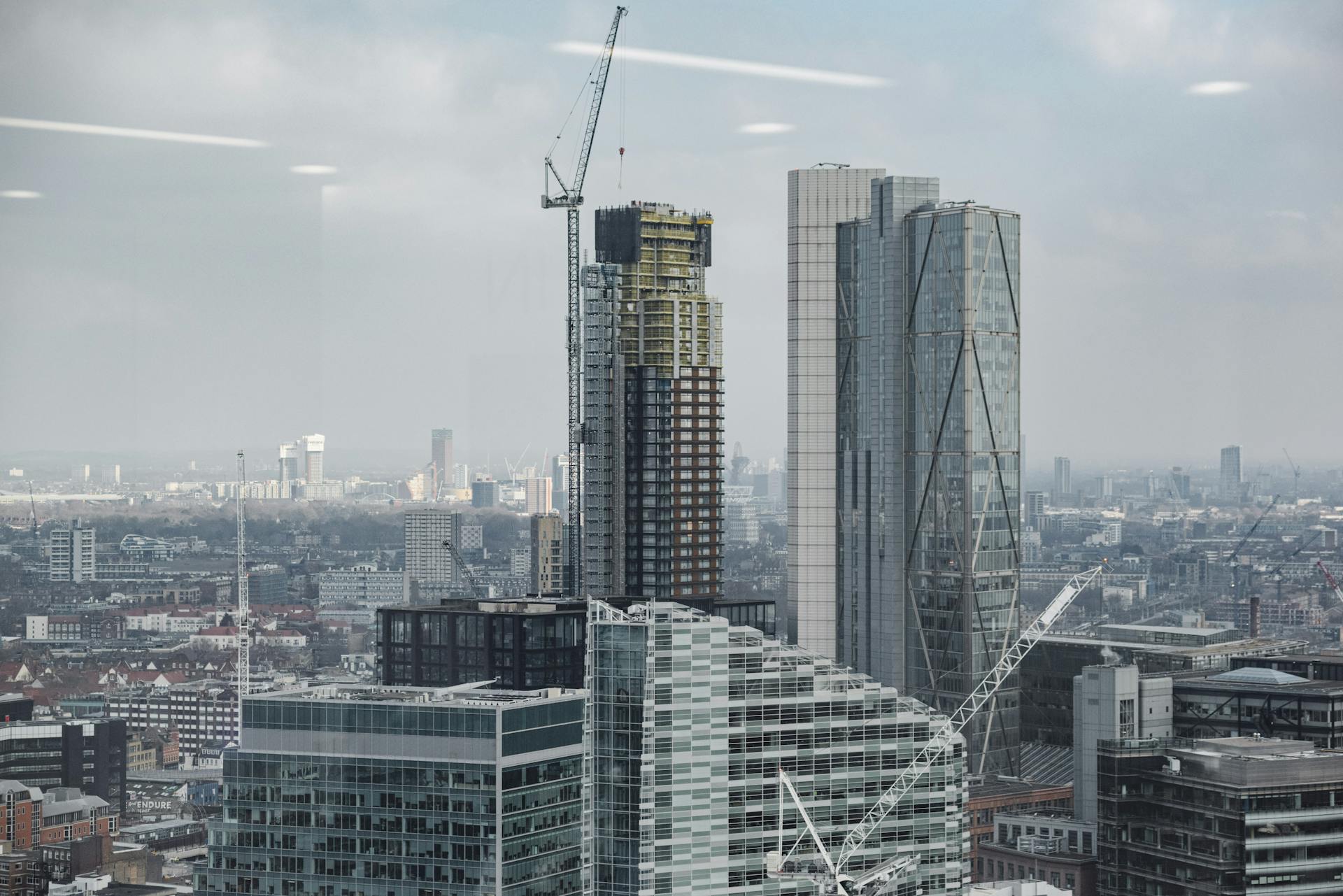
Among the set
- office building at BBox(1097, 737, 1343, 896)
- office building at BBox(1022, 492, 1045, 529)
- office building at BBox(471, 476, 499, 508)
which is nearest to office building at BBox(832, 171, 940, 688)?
office building at BBox(1022, 492, 1045, 529)

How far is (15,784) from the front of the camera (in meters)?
21.4

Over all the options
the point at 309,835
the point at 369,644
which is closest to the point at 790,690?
the point at 309,835

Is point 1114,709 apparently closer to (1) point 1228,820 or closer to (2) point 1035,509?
(1) point 1228,820

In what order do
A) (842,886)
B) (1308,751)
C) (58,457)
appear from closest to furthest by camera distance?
(842,886) → (1308,751) → (58,457)

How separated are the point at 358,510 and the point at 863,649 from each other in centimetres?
574

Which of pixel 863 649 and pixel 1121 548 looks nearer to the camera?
pixel 1121 548

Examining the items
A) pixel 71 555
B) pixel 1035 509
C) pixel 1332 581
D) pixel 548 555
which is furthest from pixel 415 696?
pixel 1332 581

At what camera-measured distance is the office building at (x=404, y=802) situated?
10883 mm

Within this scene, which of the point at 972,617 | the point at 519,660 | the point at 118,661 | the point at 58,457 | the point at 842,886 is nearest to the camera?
the point at 842,886

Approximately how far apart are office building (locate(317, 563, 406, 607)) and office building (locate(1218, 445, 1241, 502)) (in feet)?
26.9

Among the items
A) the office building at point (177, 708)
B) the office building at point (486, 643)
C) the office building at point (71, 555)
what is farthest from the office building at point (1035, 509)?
the office building at point (177, 708)

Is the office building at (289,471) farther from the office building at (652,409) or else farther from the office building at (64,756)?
the office building at (64,756)

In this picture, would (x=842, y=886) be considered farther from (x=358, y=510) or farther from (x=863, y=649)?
(x=863, y=649)

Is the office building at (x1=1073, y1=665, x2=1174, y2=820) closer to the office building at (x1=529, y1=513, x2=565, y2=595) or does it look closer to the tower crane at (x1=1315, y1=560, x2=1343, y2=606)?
the tower crane at (x1=1315, y1=560, x2=1343, y2=606)
